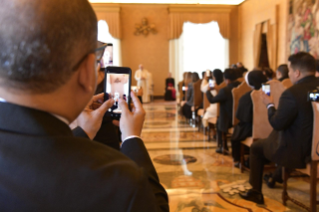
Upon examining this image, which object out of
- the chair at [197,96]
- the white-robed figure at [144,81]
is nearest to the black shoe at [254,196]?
the chair at [197,96]

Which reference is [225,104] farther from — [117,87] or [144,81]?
[144,81]

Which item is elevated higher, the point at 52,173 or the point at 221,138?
the point at 52,173

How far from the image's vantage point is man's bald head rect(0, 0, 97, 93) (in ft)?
1.89

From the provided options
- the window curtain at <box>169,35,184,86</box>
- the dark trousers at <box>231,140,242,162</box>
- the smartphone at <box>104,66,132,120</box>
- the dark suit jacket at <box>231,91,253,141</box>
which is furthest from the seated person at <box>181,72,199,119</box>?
the window curtain at <box>169,35,184,86</box>

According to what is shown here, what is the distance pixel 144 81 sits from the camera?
14.0 metres

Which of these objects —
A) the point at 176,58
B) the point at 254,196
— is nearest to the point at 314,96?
the point at 254,196

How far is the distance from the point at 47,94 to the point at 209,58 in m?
15.0

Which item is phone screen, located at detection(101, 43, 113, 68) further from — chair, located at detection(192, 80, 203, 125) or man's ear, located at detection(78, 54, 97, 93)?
chair, located at detection(192, 80, 203, 125)

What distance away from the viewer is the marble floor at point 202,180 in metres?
2.87

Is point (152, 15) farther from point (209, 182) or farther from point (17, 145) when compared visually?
point (17, 145)

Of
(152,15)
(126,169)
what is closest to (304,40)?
(152,15)

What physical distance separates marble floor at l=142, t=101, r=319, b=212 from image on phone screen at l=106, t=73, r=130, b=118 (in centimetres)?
163

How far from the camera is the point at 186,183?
347 centimetres

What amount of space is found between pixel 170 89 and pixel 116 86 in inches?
498
